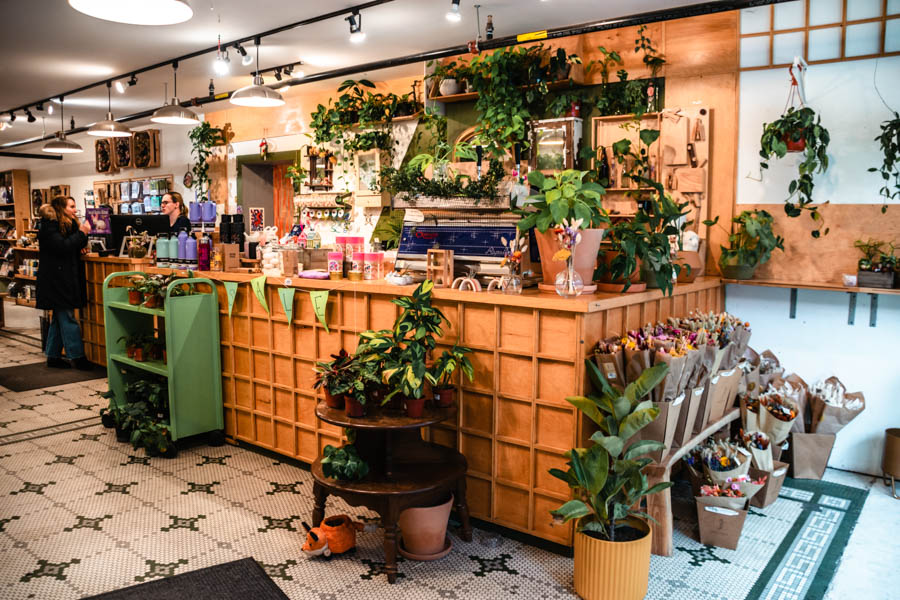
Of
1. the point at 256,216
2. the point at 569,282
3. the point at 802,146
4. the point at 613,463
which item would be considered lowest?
the point at 613,463

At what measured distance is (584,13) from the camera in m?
5.49

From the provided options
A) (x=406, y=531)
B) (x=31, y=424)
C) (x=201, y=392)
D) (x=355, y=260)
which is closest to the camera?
(x=406, y=531)

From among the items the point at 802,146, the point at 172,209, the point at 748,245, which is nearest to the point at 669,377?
the point at 748,245

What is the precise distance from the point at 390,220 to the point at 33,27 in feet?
12.4

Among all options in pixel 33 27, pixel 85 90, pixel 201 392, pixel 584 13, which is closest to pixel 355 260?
pixel 201 392

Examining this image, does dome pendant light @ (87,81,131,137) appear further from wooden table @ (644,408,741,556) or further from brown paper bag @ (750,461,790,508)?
brown paper bag @ (750,461,790,508)

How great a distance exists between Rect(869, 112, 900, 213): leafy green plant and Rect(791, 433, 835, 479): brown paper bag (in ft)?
5.19

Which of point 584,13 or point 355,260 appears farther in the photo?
point 584,13

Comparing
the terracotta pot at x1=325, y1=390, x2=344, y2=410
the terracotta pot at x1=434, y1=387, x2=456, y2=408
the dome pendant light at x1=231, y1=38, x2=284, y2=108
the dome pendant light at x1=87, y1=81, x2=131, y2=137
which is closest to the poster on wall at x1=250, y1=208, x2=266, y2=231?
the dome pendant light at x1=87, y1=81, x2=131, y2=137

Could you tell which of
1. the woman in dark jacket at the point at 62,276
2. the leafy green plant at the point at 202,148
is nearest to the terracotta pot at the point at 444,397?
the woman in dark jacket at the point at 62,276

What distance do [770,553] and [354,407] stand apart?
2234mm

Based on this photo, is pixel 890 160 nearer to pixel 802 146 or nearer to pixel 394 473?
pixel 802 146

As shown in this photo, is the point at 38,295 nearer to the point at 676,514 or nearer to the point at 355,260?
the point at 355,260

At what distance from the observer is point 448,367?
10.8ft
